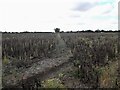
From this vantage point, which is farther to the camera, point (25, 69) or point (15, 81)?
point (25, 69)

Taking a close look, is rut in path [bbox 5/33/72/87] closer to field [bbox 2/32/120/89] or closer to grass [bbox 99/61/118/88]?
field [bbox 2/32/120/89]

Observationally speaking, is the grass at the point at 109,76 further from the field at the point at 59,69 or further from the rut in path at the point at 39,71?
the rut in path at the point at 39,71

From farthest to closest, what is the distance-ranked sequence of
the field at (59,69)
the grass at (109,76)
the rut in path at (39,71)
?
the rut in path at (39,71) → the field at (59,69) → the grass at (109,76)

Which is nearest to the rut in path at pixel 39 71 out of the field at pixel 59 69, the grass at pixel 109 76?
the field at pixel 59 69

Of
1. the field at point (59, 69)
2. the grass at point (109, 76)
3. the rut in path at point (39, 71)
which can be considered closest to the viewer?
the grass at point (109, 76)

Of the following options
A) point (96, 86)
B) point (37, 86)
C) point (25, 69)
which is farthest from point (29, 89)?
point (25, 69)

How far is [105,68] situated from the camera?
12578 millimetres

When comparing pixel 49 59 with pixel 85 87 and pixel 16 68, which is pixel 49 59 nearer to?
pixel 16 68

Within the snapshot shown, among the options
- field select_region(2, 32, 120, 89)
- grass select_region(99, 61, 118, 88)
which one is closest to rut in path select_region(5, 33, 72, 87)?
field select_region(2, 32, 120, 89)

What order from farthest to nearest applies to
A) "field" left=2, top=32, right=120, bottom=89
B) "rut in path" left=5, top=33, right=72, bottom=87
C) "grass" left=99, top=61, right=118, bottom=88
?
"rut in path" left=5, top=33, right=72, bottom=87 < "field" left=2, top=32, right=120, bottom=89 < "grass" left=99, top=61, right=118, bottom=88

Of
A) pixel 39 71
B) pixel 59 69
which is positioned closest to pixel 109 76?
pixel 59 69

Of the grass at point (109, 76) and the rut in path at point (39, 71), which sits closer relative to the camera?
the grass at point (109, 76)

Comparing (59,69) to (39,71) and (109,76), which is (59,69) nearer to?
(39,71)

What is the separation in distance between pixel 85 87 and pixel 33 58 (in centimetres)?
582
